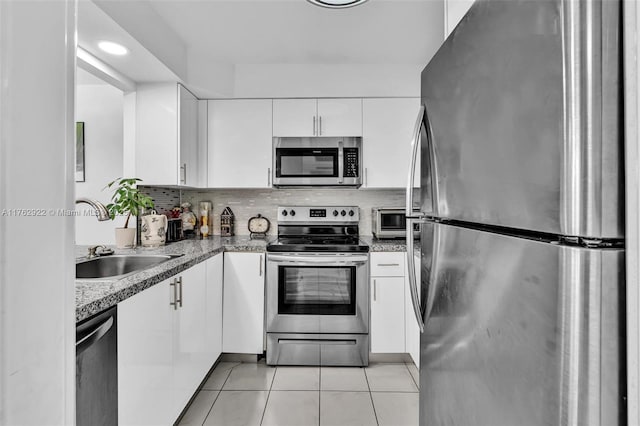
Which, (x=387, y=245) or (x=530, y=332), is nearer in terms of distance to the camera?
(x=530, y=332)

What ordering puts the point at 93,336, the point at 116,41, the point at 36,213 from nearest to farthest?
the point at 36,213
the point at 93,336
the point at 116,41

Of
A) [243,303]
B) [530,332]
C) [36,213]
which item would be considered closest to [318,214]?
[243,303]

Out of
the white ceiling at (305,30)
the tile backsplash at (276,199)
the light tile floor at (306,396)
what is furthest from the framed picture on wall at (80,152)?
the light tile floor at (306,396)

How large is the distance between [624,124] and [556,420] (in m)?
0.41

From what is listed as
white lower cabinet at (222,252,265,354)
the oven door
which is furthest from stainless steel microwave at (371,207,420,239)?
white lower cabinet at (222,252,265,354)

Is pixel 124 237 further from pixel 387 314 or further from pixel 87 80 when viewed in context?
pixel 387 314

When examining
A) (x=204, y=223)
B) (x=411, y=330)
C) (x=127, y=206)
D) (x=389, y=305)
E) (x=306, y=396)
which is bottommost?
(x=306, y=396)

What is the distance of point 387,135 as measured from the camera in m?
3.03

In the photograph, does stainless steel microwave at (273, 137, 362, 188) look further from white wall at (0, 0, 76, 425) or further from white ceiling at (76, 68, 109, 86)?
white wall at (0, 0, 76, 425)

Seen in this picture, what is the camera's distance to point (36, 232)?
0.41 m

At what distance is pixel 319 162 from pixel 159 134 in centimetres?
120

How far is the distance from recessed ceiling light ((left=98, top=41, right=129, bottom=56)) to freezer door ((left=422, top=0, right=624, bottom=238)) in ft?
6.19

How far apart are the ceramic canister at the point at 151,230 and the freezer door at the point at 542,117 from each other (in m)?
2.21

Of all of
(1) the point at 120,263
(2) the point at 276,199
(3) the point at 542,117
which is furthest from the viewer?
(2) the point at 276,199
